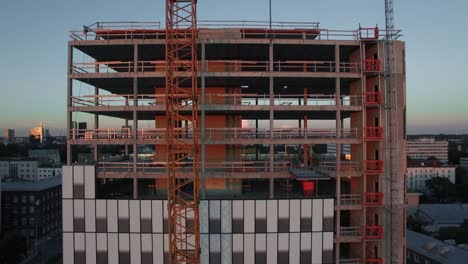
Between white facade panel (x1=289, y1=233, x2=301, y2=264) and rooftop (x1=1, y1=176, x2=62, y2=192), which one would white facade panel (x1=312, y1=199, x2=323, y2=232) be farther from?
rooftop (x1=1, y1=176, x2=62, y2=192)

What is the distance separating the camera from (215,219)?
94.1 ft

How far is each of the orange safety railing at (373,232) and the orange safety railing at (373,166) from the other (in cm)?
471

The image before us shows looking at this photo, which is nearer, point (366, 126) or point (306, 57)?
point (366, 126)

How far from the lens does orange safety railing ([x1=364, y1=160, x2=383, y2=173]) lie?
30.1m

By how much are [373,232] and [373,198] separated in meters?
2.93

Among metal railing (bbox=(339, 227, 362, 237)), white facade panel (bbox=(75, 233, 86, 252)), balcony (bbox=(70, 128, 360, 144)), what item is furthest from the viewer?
metal railing (bbox=(339, 227, 362, 237))

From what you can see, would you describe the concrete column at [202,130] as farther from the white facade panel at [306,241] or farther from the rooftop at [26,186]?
the rooftop at [26,186]

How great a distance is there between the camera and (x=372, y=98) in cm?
3091

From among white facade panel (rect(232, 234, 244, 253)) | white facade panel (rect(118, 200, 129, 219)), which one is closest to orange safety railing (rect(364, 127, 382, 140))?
white facade panel (rect(232, 234, 244, 253))

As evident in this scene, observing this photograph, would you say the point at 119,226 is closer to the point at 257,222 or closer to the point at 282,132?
the point at 257,222

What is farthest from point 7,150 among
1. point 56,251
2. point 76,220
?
point 76,220

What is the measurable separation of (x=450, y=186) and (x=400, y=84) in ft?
339

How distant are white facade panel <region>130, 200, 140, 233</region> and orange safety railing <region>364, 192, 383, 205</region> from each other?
1879cm

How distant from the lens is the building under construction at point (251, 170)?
1133 inches
